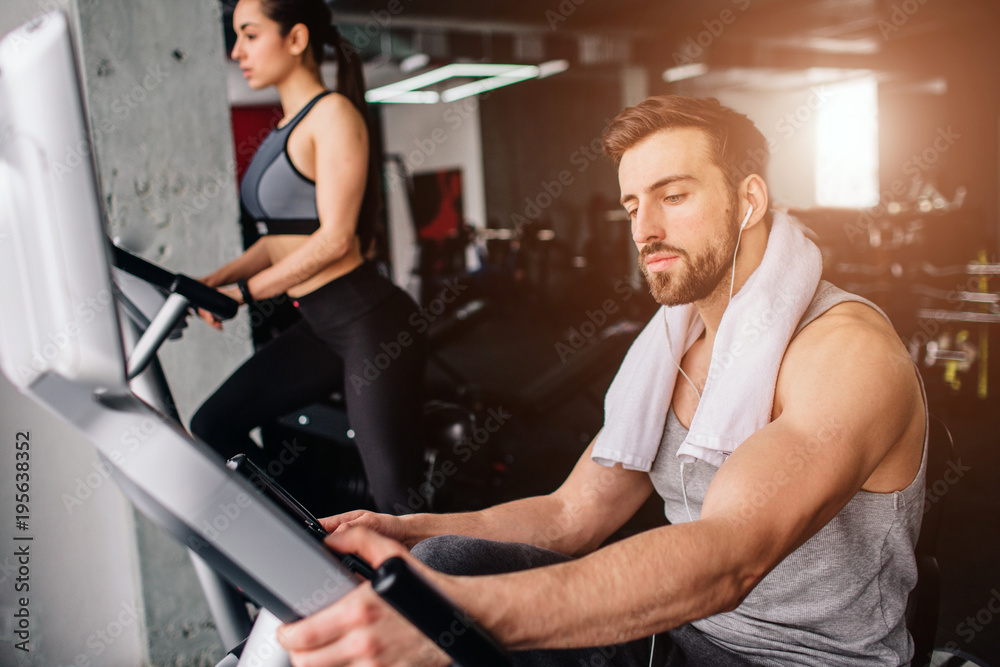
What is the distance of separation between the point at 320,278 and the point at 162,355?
1.78ft

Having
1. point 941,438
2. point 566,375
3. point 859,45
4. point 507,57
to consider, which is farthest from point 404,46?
point 941,438

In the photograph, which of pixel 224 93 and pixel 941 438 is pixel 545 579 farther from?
pixel 224 93

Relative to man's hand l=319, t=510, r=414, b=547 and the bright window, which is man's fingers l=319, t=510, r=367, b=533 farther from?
the bright window

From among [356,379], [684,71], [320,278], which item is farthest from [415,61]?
[356,379]

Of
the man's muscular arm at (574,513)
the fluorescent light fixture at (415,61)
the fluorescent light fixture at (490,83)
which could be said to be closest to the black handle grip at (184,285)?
the man's muscular arm at (574,513)

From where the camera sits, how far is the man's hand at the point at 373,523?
0.97 metres

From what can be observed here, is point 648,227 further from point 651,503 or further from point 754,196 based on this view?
point 651,503

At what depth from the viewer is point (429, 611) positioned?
1.67 feet

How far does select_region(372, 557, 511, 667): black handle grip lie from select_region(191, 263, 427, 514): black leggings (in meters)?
1.20

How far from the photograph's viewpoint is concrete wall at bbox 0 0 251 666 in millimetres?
1739

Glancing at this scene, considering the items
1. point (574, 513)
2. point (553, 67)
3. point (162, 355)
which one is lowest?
point (574, 513)

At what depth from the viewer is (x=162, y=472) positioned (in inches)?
20.6

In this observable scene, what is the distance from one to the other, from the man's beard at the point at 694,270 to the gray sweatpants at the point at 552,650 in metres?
0.47

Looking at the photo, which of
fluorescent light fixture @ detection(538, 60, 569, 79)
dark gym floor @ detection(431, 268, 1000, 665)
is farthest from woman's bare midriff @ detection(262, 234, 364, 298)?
fluorescent light fixture @ detection(538, 60, 569, 79)
